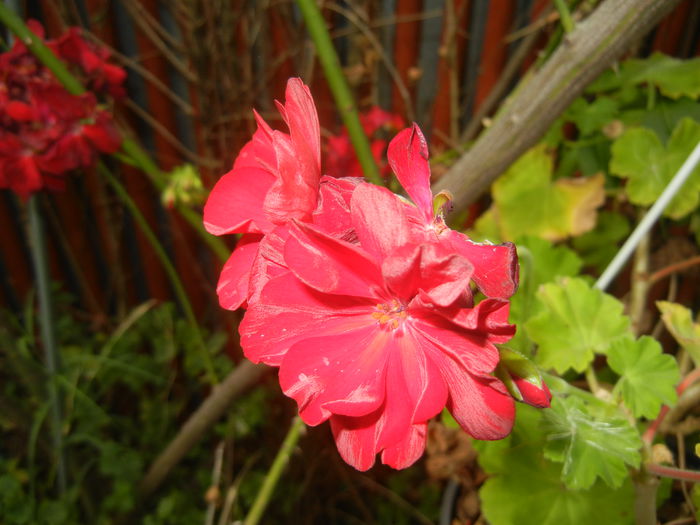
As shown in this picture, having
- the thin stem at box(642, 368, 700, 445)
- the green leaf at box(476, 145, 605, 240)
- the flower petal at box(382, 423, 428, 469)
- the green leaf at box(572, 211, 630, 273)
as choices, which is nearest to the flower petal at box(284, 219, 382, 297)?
the flower petal at box(382, 423, 428, 469)

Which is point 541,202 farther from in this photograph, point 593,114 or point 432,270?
point 432,270

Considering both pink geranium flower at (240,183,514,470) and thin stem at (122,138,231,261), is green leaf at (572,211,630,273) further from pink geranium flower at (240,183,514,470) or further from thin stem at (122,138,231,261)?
pink geranium flower at (240,183,514,470)

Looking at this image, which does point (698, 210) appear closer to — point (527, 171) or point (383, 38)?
A: point (527, 171)

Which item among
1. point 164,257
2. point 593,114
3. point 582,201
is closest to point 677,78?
point 593,114

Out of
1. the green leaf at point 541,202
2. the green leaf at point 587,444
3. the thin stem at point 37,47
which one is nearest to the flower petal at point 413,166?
the green leaf at point 587,444

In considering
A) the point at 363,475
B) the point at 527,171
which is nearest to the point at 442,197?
the point at 527,171

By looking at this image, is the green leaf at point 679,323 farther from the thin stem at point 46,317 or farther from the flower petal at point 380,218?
the thin stem at point 46,317
